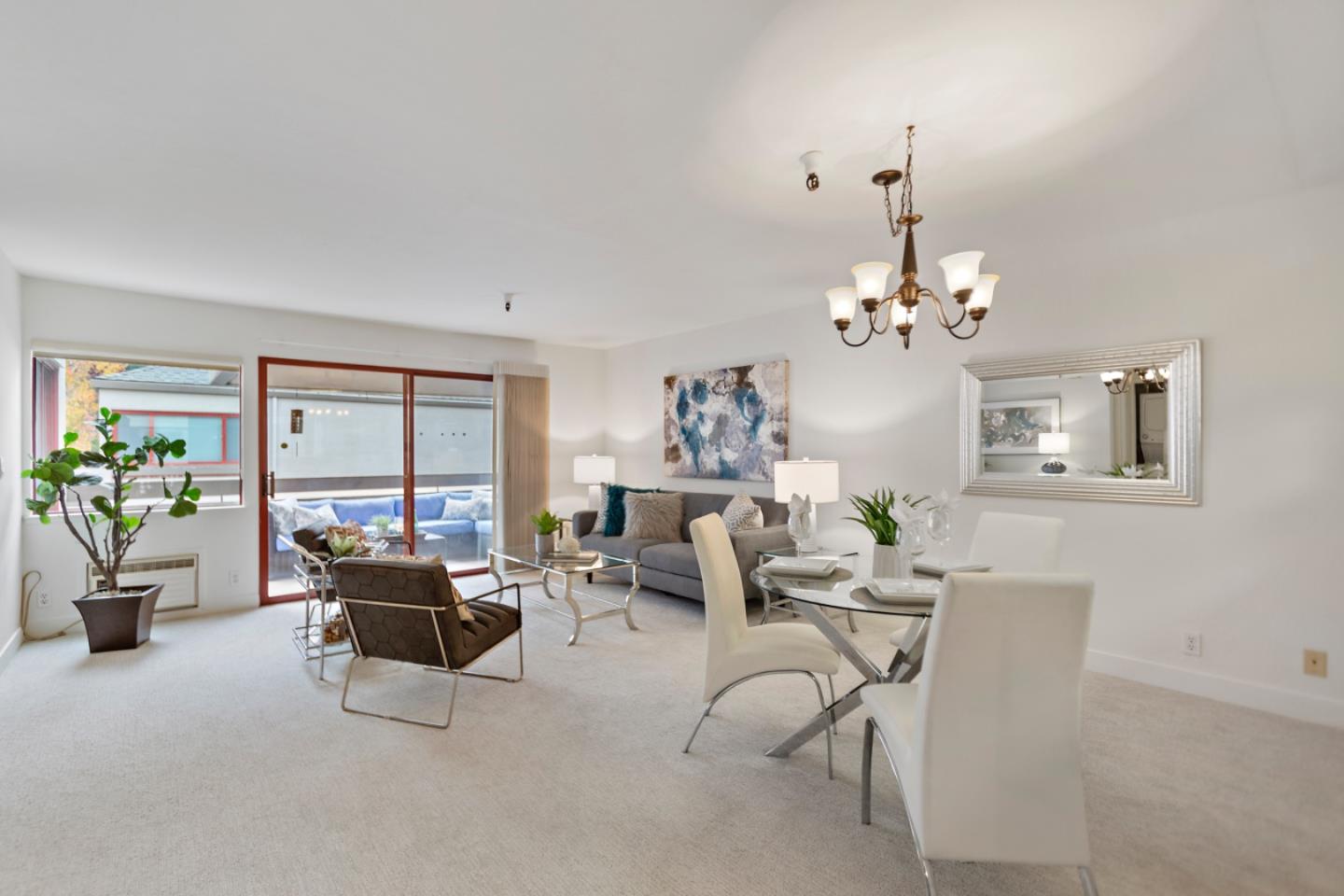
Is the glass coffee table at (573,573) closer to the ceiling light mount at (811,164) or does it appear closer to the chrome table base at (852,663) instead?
the chrome table base at (852,663)

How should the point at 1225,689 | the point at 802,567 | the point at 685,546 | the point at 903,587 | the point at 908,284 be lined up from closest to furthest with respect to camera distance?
the point at 903,587
the point at 908,284
the point at 802,567
the point at 1225,689
the point at 685,546

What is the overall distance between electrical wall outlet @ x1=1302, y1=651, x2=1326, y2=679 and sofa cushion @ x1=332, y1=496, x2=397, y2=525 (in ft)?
21.0

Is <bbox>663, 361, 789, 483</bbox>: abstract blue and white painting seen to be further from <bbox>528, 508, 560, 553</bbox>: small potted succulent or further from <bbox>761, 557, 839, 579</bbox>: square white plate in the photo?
<bbox>761, 557, 839, 579</bbox>: square white plate

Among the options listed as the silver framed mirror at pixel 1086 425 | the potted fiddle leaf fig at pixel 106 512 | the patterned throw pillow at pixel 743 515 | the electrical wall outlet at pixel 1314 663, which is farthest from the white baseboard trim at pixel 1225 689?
the potted fiddle leaf fig at pixel 106 512

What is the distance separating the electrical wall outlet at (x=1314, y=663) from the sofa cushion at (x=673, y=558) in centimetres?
328

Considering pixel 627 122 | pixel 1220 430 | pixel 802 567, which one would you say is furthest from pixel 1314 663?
pixel 627 122

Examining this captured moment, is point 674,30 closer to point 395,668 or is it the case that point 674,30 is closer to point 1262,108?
point 1262,108

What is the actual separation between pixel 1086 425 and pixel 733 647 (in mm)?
2578

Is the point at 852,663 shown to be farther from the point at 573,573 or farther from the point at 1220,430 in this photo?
the point at 1220,430

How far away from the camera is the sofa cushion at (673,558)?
15.9 ft

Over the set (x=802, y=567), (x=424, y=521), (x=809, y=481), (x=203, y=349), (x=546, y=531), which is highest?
(x=203, y=349)

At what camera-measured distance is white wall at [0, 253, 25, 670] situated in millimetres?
3744

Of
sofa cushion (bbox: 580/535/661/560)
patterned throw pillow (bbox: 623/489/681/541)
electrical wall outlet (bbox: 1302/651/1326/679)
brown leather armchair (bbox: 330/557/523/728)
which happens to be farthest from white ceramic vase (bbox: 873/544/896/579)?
patterned throw pillow (bbox: 623/489/681/541)

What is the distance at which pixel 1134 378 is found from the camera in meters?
3.46
